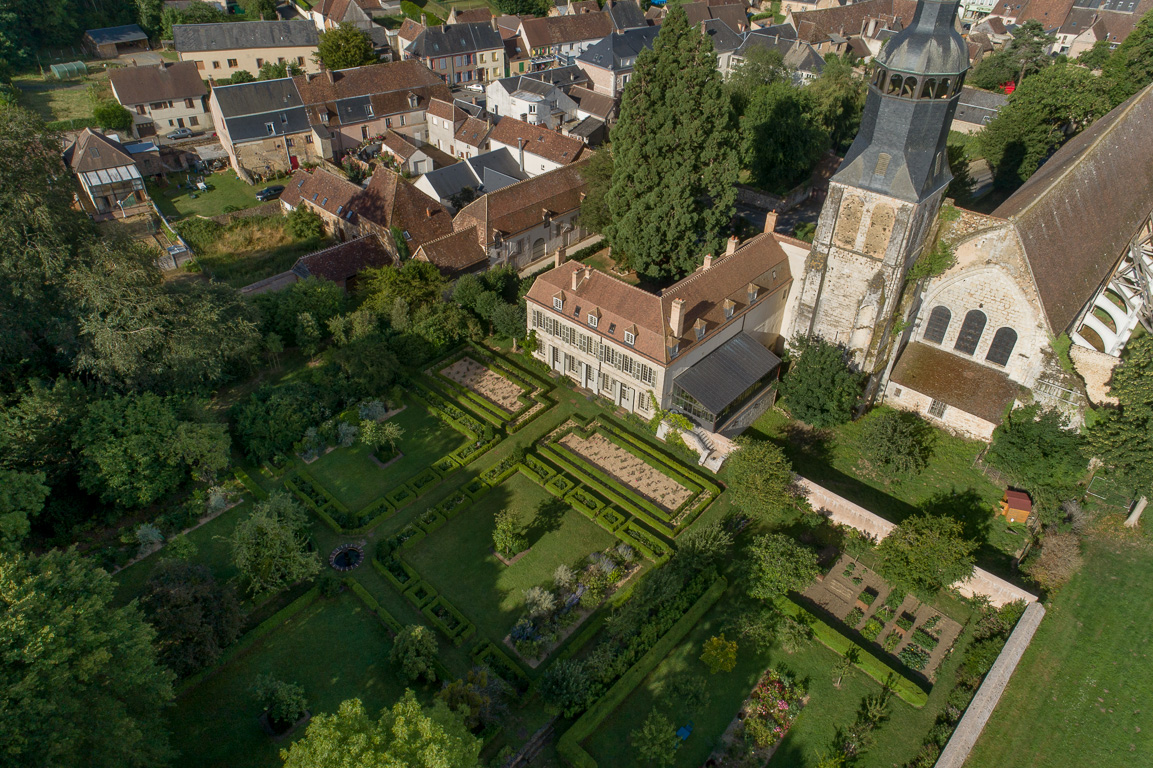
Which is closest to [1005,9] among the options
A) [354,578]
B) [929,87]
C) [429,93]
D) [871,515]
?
[429,93]

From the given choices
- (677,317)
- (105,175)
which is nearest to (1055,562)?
(677,317)

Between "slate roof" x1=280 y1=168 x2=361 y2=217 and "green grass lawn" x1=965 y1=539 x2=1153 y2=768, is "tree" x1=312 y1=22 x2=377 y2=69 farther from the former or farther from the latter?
"green grass lawn" x1=965 y1=539 x2=1153 y2=768

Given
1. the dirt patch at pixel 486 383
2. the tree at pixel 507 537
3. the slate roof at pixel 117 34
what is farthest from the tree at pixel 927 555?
the slate roof at pixel 117 34

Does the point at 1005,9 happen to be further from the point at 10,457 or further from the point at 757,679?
the point at 10,457

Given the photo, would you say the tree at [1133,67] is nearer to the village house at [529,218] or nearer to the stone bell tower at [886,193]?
the stone bell tower at [886,193]

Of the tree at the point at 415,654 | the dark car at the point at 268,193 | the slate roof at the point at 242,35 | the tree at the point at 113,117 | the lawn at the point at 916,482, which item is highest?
the slate roof at the point at 242,35

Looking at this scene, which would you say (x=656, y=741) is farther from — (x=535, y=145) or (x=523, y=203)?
(x=535, y=145)

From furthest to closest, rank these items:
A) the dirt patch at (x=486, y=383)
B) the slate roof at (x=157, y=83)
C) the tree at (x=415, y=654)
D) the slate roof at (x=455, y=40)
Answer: the slate roof at (x=455, y=40) → the slate roof at (x=157, y=83) → the dirt patch at (x=486, y=383) → the tree at (x=415, y=654)
